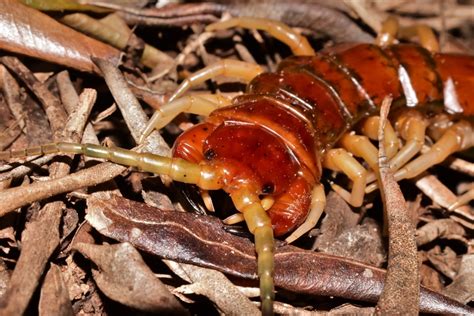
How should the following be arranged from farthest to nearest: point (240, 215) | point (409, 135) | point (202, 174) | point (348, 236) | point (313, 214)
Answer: point (409, 135)
point (348, 236)
point (313, 214)
point (240, 215)
point (202, 174)

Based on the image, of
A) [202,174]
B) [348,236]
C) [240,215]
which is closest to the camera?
[202,174]

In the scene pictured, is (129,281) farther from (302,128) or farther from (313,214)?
(302,128)

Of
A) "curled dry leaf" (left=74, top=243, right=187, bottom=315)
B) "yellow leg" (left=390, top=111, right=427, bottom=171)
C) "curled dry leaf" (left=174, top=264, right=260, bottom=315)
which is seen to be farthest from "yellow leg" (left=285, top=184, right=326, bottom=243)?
"curled dry leaf" (left=74, top=243, right=187, bottom=315)

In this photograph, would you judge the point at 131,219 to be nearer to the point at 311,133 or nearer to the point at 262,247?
the point at 262,247

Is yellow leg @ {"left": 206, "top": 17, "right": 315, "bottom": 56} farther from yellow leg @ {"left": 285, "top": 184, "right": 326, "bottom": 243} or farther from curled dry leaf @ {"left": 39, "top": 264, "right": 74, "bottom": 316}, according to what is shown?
curled dry leaf @ {"left": 39, "top": 264, "right": 74, "bottom": 316}

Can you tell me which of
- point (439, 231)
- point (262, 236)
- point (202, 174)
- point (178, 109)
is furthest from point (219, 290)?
point (439, 231)

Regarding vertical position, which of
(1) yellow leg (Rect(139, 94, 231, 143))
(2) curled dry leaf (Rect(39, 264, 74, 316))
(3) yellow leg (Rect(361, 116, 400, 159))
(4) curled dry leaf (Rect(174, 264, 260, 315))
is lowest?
(2) curled dry leaf (Rect(39, 264, 74, 316))
